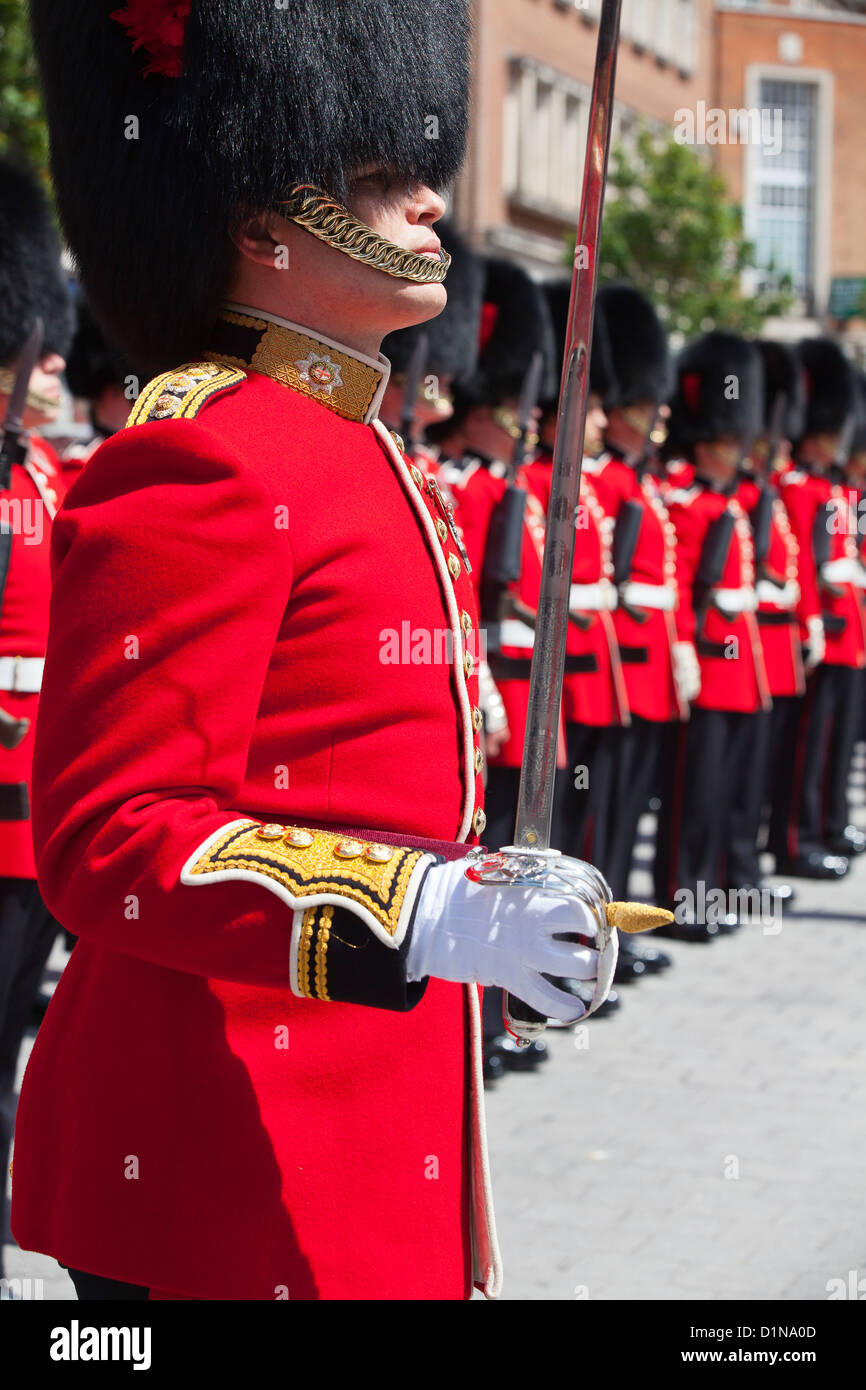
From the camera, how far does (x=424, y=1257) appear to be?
6.24 ft

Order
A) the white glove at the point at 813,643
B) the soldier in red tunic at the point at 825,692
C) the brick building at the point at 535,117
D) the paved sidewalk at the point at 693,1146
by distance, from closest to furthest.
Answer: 1. the paved sidewalk at the point at 693,1146
2. the white glove at the point at 813,643
3. the soldier in red tunic at the point at 825,692
4. the brick building at the point at 535,117

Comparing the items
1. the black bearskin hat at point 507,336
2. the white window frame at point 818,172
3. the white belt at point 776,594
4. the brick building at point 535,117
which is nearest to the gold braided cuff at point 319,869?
the black bearskin hat at point 507,336

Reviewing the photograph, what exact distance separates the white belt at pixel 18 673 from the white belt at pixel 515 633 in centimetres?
211

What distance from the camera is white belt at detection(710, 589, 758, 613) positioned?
7.95m

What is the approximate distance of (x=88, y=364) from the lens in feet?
20.9

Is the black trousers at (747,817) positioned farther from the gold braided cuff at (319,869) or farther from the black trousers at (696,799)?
the gold braided cuff at (319,869)

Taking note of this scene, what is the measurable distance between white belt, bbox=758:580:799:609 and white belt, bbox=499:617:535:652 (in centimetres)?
281

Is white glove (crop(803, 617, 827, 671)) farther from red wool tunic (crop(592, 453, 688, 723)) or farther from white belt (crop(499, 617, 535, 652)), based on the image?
white belt (crop(499, 617, 535, 652))

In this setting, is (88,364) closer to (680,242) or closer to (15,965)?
(15,965)

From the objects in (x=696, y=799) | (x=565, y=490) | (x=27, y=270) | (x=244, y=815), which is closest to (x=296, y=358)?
(x=565, y=490)

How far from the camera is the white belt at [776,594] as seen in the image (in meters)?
8.63

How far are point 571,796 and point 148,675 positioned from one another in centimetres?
525

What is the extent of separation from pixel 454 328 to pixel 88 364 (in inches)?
51.7

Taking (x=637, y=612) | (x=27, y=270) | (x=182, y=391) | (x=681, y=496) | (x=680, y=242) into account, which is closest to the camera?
(x=182, y=391)
